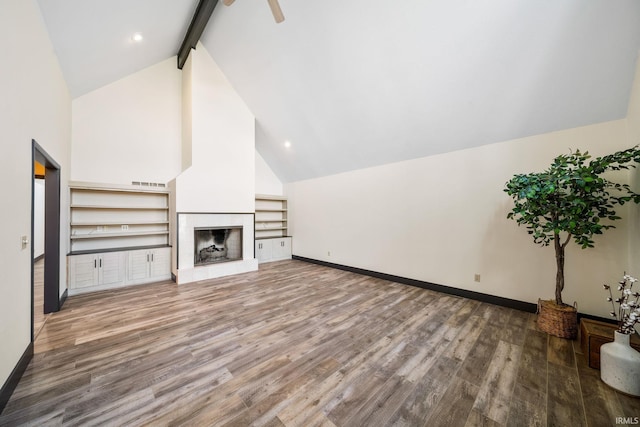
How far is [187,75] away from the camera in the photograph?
4918 mm

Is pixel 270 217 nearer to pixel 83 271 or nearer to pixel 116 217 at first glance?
pixel 116 217

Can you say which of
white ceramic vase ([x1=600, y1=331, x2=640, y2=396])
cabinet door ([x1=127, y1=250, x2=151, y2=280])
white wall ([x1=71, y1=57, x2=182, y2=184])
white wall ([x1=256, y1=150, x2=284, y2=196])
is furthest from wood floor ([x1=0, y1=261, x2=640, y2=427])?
white wall ([x1=256, y1=150, x2=284, y2=196])

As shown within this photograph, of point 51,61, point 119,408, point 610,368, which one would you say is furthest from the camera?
point 51,61

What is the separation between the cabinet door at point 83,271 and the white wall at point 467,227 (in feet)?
14.8

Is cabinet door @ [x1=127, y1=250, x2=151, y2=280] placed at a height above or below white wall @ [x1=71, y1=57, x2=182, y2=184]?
below

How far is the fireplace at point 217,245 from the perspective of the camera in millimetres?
4887

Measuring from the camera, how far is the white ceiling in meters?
2.37

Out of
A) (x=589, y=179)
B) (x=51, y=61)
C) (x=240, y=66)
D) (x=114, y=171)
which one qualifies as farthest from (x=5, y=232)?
(x=589, y=179)

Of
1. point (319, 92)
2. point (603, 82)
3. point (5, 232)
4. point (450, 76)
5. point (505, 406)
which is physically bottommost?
point (505, 406)

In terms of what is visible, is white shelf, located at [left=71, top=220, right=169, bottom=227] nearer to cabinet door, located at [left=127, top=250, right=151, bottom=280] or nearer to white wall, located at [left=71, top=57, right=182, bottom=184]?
cabinet door, located at [left=127, top=250, right=151, bottom=280]

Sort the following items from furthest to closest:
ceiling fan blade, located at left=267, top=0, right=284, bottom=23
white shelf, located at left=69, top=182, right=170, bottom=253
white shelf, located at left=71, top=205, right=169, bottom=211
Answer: white shelf, located at left=69, top=182, right=170, bottom=253, white shelf, located at left=71, top=205, right=169, bottom=211, ceiling fan blade, located at left=267, top=0, right=284, bottom=23

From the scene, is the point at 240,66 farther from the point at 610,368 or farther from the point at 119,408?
the point at 610,368

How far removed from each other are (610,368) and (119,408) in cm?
360

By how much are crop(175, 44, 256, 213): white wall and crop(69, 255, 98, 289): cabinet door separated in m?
1.55
